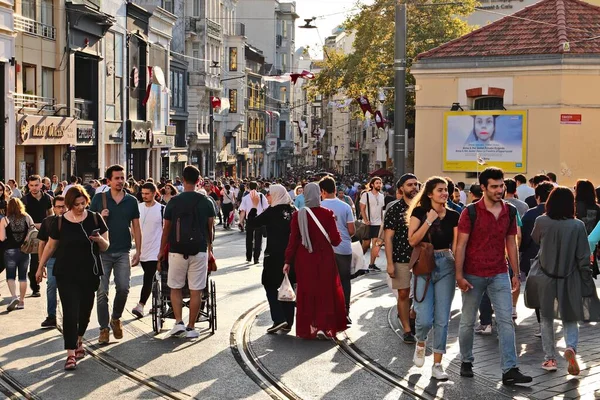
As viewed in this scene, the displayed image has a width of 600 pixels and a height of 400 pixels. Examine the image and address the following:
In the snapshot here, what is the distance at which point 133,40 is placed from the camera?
4662 centimetres

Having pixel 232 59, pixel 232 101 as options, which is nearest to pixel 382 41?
pixel 232 59

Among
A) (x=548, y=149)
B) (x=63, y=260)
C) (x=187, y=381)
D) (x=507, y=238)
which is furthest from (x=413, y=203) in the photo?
(x=548, y=149)

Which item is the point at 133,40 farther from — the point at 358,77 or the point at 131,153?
the point at 358,77

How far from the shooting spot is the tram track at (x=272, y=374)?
895cm

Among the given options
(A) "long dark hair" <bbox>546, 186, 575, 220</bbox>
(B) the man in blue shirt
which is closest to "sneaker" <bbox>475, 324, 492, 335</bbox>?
(B) the man in blue shirt

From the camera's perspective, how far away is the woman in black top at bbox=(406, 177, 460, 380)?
9.48m

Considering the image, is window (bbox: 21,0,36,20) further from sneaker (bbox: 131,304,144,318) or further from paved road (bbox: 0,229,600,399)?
sneaker (bbox: 131,304,144,318)

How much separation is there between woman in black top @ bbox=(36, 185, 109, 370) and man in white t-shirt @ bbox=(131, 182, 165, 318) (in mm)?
2899

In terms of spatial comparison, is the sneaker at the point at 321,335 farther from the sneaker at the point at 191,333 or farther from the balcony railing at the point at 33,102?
the balcony railing at the point at 33,102

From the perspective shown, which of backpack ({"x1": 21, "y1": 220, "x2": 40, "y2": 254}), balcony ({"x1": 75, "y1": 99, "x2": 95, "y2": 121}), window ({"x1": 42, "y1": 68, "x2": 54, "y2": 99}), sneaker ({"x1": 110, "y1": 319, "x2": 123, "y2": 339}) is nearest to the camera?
sneaker ({"x1": 110, "y1": 319, "x2": 123, "y2": 339})

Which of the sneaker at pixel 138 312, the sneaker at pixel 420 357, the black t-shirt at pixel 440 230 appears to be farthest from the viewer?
the sneaker at pixel 138 312

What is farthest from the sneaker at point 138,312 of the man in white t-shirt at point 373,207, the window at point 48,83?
the window at point 48,83

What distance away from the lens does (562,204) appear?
383 inches

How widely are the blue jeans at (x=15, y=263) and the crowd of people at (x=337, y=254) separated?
20 millimetres
